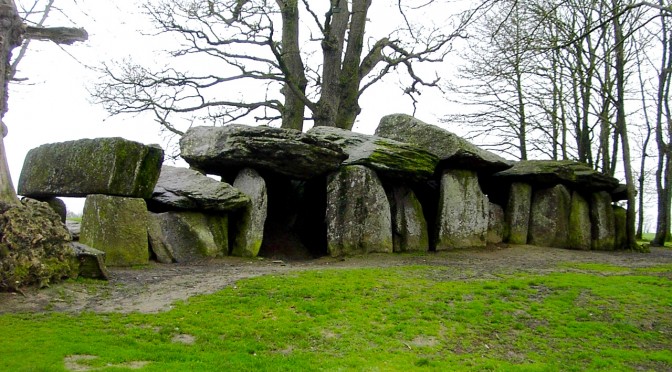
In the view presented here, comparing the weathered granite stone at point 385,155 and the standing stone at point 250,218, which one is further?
the weathered granite stone at point 385,155

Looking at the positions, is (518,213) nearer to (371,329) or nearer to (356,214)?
(356,214)

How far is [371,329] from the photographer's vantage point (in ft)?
22.2

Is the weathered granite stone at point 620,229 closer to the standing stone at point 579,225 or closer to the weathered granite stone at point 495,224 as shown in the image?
the standing stone at point 579,225

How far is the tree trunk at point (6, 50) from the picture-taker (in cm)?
811

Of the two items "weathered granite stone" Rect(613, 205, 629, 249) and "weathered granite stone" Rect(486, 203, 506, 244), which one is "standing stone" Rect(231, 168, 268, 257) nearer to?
"weathered granite stone" Rect(486, 203, 506, 244)

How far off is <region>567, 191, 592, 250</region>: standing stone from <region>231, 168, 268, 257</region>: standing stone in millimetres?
8914

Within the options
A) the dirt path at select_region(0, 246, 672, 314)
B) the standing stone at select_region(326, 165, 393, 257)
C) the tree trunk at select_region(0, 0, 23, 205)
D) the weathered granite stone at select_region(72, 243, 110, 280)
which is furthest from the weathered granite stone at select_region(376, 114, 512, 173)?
the tree trunk at select_region(0, 0, 23, 205)

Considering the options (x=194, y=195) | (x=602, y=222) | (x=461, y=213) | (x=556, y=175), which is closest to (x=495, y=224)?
(x=461, y=213)

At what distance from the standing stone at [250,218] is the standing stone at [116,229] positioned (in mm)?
2280

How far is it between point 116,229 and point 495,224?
9664 millimetres

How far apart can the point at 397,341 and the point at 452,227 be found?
303 inches

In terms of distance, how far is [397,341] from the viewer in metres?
6.43

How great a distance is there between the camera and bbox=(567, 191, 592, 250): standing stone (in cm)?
1571

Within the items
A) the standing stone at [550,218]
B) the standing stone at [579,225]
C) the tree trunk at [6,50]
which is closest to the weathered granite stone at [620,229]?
the standing stone at [579,225]
